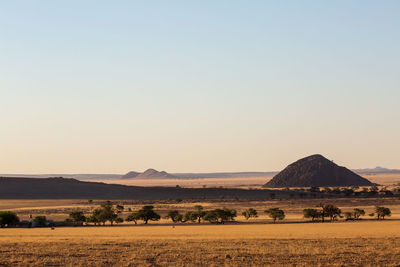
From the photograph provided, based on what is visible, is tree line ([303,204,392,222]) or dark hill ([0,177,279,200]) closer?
tree line ([303,204,392,222])

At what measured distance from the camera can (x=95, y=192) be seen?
162125 millimetres

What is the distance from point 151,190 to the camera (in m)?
167

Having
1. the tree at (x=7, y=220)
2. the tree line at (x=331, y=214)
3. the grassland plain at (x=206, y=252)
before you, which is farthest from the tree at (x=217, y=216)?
the grassland plain at (x=206, y=252)

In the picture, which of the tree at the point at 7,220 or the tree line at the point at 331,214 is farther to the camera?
the tree line at the point at 331,214

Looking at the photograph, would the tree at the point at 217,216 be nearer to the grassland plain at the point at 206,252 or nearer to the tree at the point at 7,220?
the tree at the point at 7,220

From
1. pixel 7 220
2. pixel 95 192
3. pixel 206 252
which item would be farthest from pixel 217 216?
pixel 95 192

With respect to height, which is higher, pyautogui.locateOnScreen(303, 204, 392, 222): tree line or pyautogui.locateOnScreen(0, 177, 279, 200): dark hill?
pyautogui.locateOnScreen(0, 177, 279, 200): dark hill

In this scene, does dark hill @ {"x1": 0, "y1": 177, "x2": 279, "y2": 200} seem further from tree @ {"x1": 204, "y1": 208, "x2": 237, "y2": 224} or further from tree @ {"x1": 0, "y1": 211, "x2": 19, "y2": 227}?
tree @ {"x1": 0, "y1": 211, "x2": 19, "y2": 227}

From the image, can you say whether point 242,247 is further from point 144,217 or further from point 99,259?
point 144,217

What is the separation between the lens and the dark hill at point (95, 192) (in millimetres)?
148875

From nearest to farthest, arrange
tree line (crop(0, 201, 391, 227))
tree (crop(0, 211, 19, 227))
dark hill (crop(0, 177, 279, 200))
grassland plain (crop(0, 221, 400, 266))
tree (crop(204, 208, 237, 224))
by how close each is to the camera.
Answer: grassland plain (crop(0, 221, 400, 266)) < tree (crop(0, 211, 19, 227)) < tree line (crop(0, 201, 391, 227)) < tree (crop(204, 208, 237, 224)) < dark hill (crop(0, 177, 279, 200))

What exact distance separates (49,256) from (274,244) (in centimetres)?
1513

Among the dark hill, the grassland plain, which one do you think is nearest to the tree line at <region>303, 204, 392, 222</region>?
the grassland plain

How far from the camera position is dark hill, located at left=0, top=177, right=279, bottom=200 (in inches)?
5861
